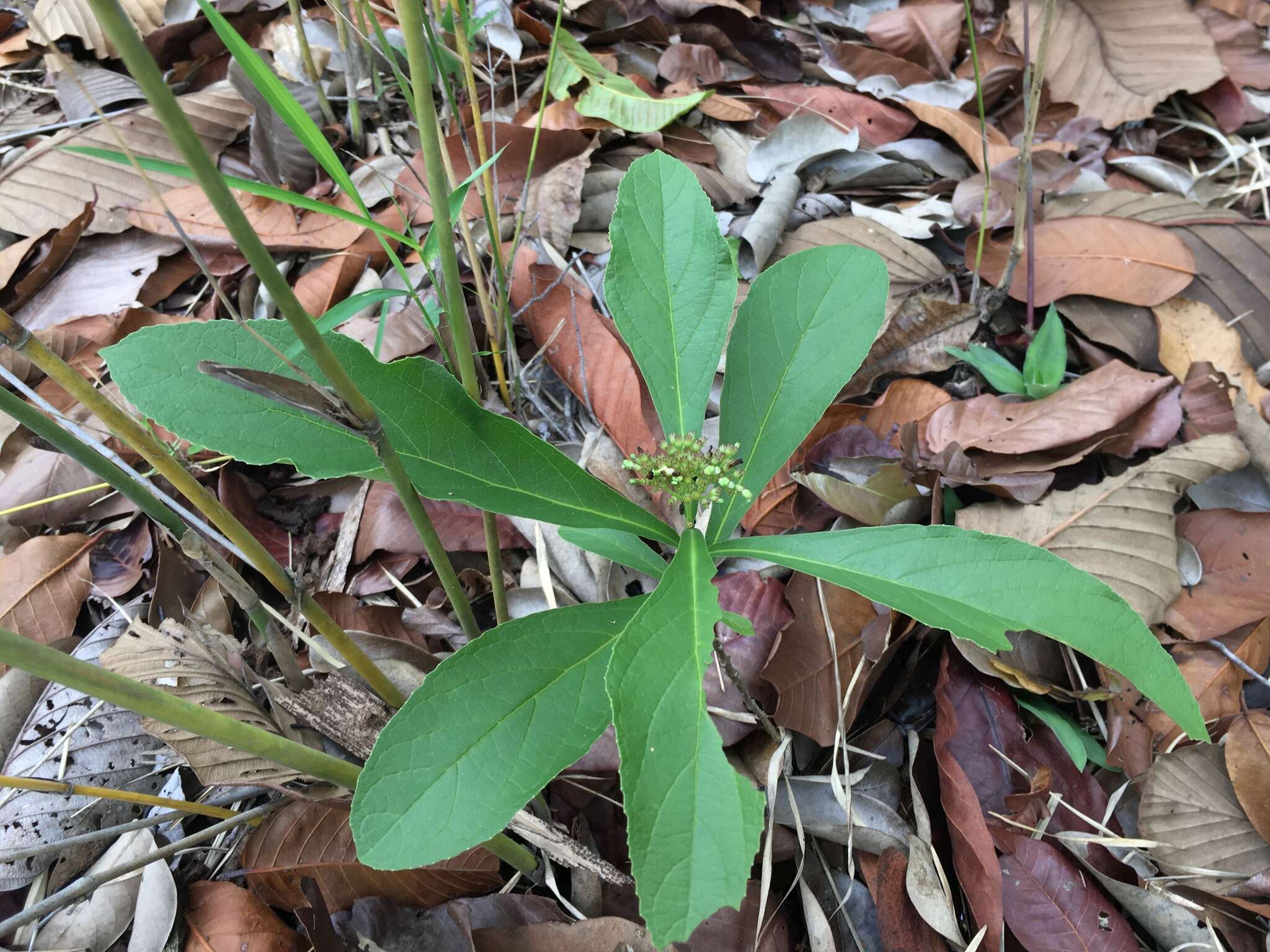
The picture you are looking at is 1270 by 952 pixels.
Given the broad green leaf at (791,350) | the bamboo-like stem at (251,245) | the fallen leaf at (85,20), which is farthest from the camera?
the fallen leaf at (85,20)

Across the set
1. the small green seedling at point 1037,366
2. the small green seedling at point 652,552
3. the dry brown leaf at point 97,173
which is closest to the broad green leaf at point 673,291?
the small green seedling at point 652,552

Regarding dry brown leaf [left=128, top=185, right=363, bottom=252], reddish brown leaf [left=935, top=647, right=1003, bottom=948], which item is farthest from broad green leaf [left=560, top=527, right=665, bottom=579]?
dry brown leaf [left=128, top=185, right=363, bottom=252]

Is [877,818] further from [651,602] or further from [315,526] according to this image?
[315,526]

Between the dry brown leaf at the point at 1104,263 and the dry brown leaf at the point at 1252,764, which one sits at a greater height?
the dry brown leaf at the point at 1104,263

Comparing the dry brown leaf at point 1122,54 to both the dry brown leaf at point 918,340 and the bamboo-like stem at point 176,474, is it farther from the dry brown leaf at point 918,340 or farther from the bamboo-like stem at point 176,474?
the bamboo-like stem at point 176,474

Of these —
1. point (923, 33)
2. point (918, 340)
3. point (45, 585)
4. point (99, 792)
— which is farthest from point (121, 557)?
point (923, 33)

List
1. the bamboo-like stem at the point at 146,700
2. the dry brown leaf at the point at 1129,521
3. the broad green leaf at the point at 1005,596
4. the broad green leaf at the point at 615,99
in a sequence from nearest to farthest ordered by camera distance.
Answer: the bamboo-like stem at the point at 146,700 < the broad green leaf at the point at 1005,596 < the dry brown leaf at the point at 1129,521 < the broad green leaf at the point at 615,99

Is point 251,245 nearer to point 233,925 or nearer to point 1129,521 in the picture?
point 233,925
